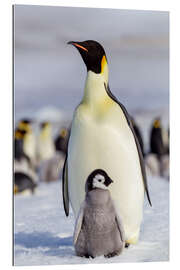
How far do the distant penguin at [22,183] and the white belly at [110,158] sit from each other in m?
2.10

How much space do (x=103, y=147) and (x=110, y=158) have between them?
0.20ft

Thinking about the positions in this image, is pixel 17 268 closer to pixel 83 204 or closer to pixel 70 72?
pixel 83 204

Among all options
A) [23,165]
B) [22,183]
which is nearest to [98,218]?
[22,183]

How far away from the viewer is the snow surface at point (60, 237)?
2.96 meters

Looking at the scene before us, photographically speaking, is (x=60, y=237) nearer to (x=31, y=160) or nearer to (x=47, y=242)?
(x=47, y=242)

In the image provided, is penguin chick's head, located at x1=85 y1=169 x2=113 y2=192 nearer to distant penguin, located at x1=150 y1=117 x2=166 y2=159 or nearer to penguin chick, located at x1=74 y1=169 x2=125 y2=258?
penguin chick, located at x1=74 y1=169 x2=125 y2=258

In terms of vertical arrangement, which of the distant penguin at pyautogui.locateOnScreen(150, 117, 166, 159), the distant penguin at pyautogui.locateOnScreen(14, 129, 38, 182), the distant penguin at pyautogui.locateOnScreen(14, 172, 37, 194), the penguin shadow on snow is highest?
the distant penguin at pyautogui.locateOnScreen(150, 117, 166, 159)

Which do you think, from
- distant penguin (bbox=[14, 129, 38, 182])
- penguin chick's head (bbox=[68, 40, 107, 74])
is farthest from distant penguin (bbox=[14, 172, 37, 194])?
penguin chick's head (bbox=[68, 40, 107, 74])

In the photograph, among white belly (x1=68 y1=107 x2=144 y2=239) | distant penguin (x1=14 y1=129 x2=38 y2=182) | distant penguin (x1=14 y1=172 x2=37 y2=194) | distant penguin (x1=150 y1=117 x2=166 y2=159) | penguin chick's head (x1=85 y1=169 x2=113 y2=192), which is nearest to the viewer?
penguin chick's head (x1=85 y1=169 x2=113 y2=192)

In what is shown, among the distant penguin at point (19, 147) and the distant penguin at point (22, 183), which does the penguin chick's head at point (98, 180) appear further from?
the distant penguin at point (19, 147)

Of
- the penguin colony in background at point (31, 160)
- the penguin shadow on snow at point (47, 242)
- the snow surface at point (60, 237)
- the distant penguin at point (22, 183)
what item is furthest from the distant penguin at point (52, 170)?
the penguin shadow on snow at point (47, 242)

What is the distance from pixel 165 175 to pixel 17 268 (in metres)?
2.63

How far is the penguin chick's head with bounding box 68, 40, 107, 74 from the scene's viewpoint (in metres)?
2.96

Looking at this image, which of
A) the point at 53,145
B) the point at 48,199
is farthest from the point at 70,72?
the point at 53,145
